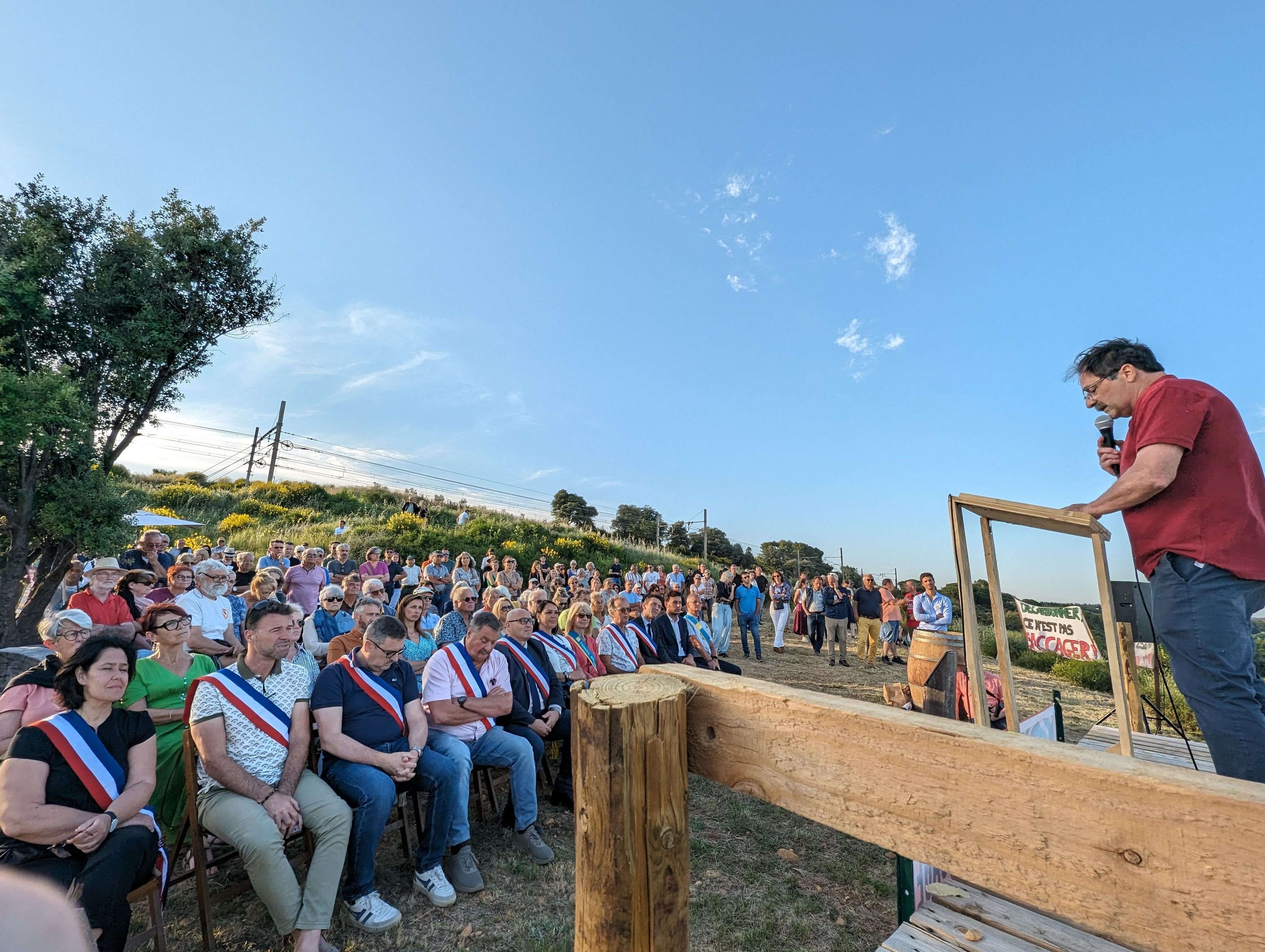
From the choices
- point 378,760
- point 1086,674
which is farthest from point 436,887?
point 1086,674

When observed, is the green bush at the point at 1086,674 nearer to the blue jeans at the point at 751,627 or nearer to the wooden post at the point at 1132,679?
the blue jeans at the point at 751,627

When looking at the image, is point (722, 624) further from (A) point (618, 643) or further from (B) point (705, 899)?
(B) point (705, 899)

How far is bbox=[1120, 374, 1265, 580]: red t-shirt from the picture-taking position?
5.59 ft

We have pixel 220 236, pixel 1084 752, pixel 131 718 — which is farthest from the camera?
pixel 220 236

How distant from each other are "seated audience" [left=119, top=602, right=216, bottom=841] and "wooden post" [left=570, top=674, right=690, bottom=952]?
2775mm

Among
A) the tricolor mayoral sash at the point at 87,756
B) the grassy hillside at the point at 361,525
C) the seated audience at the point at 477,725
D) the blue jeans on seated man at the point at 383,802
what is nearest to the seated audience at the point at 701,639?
the seated audience at the point at 477,725

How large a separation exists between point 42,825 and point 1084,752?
346 centimetres

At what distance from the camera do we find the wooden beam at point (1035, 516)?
68.8 inches

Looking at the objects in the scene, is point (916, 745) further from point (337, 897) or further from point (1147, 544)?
point (337, 897)

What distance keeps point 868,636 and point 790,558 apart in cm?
3812

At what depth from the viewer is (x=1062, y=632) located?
6.25 metres

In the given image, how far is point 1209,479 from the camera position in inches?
69.8

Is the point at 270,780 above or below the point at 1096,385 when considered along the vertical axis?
below

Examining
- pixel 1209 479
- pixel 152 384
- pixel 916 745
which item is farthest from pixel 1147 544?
pixel 152 384
